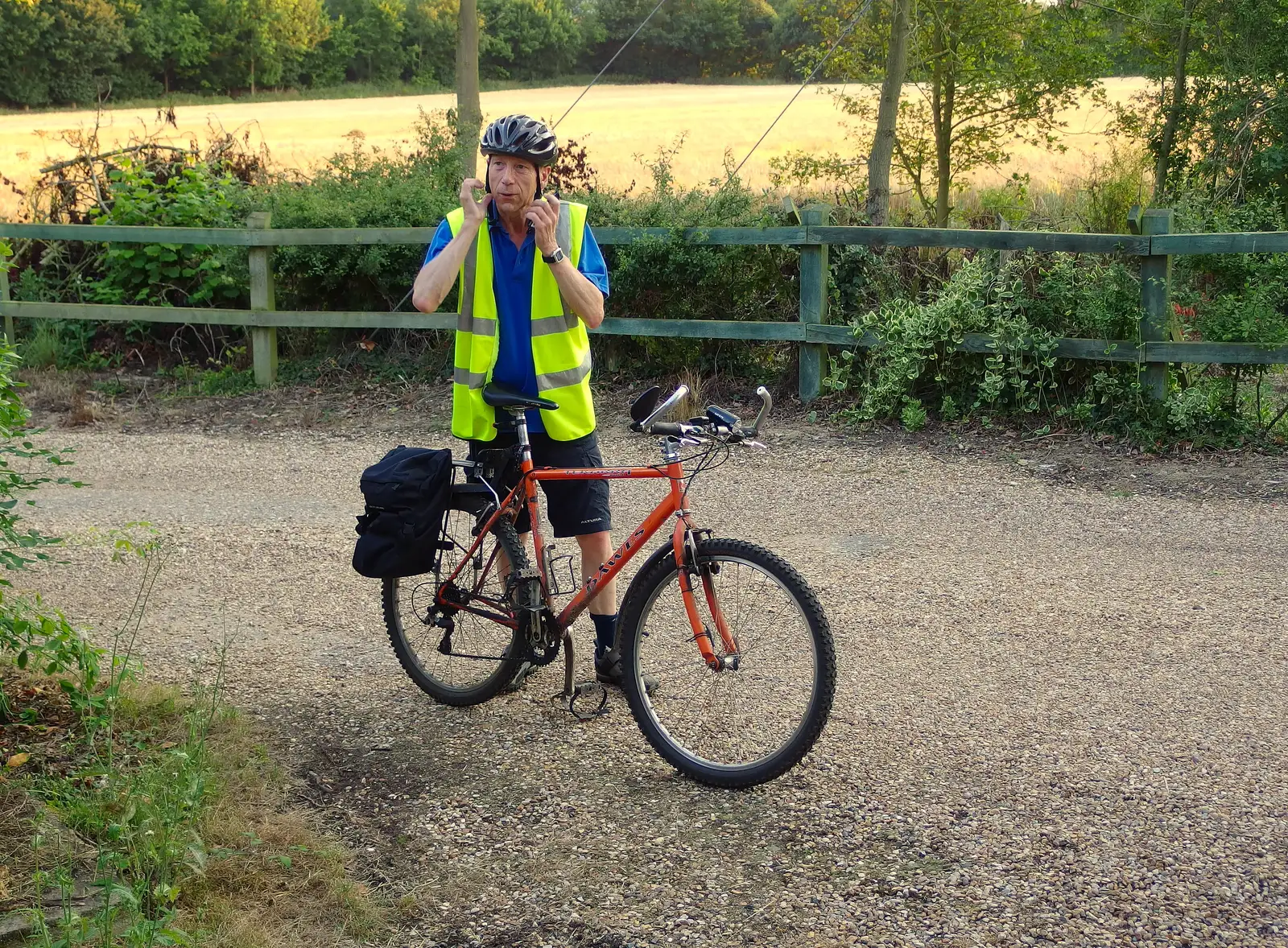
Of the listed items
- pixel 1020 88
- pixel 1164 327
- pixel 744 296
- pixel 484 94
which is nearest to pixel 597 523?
pixel 1164 327

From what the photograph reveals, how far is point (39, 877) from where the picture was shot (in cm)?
315

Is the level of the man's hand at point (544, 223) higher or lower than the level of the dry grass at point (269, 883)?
higher

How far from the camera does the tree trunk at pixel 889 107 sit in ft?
41.9

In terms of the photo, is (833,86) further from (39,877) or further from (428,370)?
(39,877)

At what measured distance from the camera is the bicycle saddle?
4238 mm

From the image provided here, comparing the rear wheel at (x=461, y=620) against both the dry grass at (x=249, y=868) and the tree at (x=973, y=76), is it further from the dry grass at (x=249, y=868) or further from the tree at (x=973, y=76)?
the tree at (x=973, y=76)

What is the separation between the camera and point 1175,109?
12961 mm

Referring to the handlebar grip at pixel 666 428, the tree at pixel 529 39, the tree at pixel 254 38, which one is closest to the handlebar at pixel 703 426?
the handlebar grip at pixel 666 428

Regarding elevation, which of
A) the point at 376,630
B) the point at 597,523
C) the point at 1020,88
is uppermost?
the point at 1020,88

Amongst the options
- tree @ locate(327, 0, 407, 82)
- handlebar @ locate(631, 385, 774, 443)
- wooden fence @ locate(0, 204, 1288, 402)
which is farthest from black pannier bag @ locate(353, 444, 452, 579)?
tree @ locate(327, 0, 407, 82)

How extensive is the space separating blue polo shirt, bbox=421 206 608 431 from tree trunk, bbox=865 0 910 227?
8.77m

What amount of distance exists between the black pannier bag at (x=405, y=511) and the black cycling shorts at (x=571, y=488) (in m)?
0.19

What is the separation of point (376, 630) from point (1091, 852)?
10.4 ft

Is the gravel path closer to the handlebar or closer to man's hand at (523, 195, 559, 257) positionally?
the handlebar
